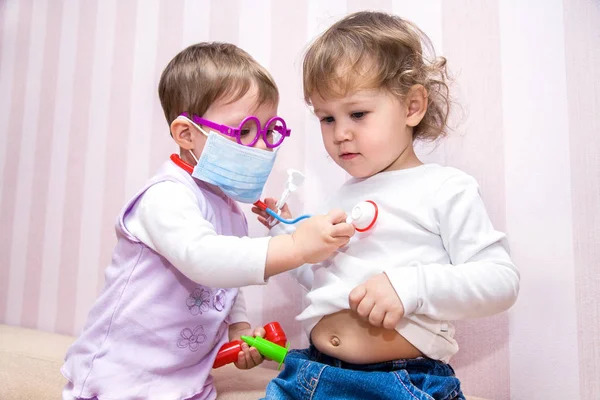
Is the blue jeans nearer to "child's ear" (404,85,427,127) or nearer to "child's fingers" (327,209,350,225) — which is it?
"child's fingers" (327,209,350,225)

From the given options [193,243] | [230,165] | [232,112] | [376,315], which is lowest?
[376,315]

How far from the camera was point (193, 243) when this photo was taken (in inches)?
31.6

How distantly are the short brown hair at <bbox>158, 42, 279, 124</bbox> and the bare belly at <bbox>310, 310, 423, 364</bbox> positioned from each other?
17.8 inches

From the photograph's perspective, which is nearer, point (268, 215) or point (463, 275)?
point (463, 275)

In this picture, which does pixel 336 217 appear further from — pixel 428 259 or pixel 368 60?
pixel 368 60

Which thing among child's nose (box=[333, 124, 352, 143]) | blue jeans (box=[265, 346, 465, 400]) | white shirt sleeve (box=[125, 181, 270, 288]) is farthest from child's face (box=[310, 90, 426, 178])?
blue jeans (box=[265, 346, 465, 400])

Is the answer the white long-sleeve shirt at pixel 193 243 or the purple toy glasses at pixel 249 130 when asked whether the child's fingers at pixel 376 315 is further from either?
the purple toy glasses at pixel 249 130

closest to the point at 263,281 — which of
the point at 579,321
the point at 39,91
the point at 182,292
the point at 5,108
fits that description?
the point at 182,292

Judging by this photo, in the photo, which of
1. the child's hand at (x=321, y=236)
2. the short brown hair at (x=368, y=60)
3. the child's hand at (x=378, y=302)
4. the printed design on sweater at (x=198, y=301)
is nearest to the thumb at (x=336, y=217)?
the child's hand at (x=321, y=236)

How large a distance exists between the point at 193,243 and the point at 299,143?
0.55 m

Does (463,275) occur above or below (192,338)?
above

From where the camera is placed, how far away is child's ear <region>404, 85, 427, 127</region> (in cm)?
90

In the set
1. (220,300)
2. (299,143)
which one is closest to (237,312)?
(220,300)

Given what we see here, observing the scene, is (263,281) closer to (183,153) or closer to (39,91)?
(183,153)
